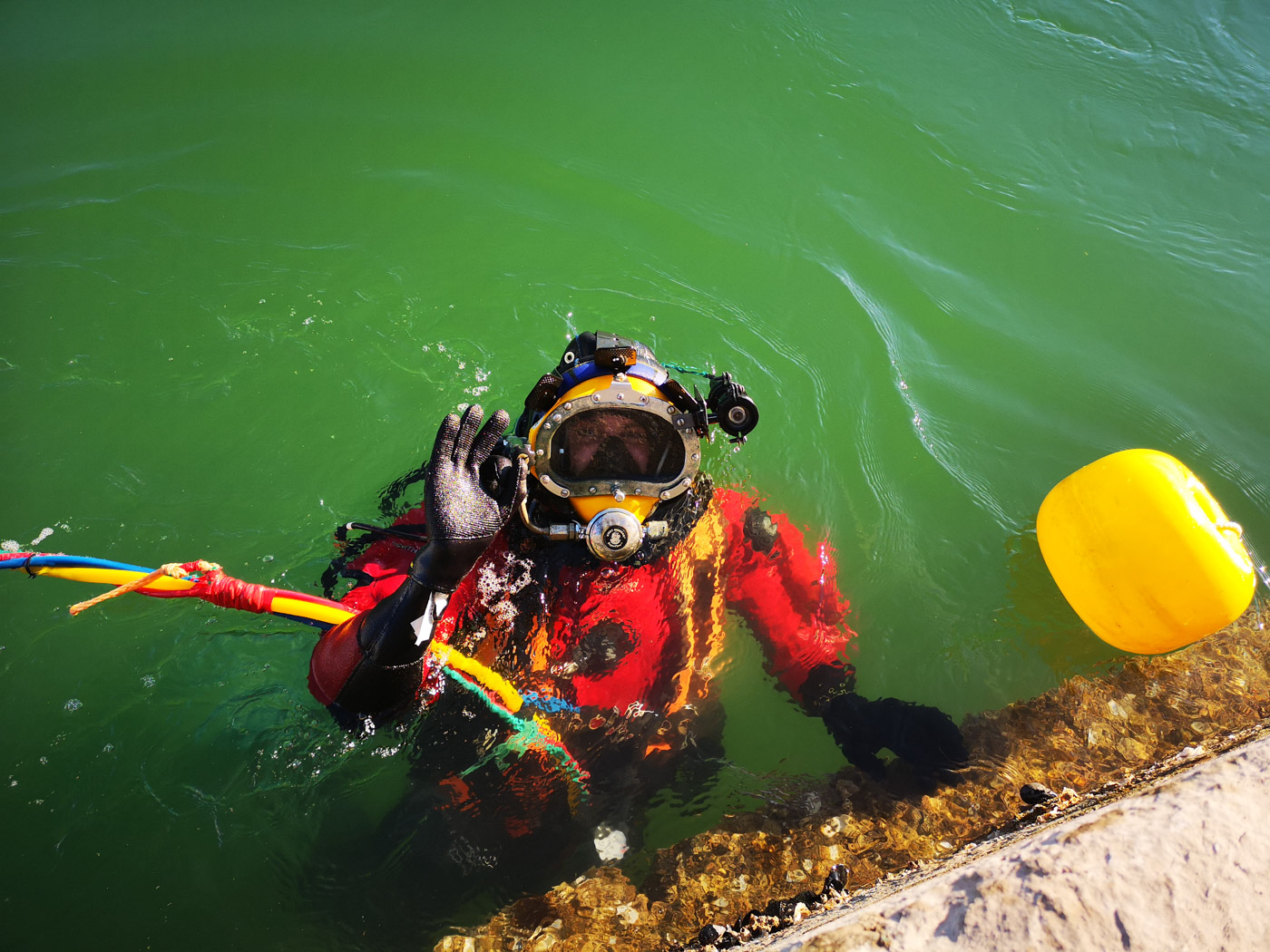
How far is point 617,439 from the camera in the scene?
2508mm

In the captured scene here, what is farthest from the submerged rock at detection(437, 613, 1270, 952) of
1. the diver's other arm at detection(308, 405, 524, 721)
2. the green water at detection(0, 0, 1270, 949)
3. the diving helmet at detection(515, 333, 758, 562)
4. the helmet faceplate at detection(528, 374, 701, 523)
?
the helmet faceplate at detection(528, 374, 701, 523)

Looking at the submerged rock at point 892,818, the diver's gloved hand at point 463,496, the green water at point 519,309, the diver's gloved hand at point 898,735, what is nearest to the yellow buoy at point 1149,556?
the submerged rock at point 892,818

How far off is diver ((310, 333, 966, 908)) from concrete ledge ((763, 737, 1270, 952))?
0.99 metres

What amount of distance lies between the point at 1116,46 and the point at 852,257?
3.09 metres

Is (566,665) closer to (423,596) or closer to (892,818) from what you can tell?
(423,596)

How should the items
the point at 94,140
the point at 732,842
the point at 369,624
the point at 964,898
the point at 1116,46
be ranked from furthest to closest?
1. the point at 1116,46
2. the point at 94,140
3. the point at 732,842
4. the point at 369,624
5. the point at 964,898

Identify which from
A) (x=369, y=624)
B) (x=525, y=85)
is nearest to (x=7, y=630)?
(x=369, y=624)

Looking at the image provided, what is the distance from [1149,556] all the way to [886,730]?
3.99 feet

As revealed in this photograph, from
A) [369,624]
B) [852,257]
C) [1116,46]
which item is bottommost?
[369,624]

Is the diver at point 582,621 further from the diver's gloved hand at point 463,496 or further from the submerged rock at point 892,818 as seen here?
the submerged rock at point 892,818

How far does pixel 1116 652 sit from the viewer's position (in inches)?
134

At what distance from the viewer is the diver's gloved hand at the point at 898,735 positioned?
288 cm

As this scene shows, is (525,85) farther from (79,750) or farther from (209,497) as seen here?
(79,750)

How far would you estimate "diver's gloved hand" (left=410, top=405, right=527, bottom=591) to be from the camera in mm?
2164
